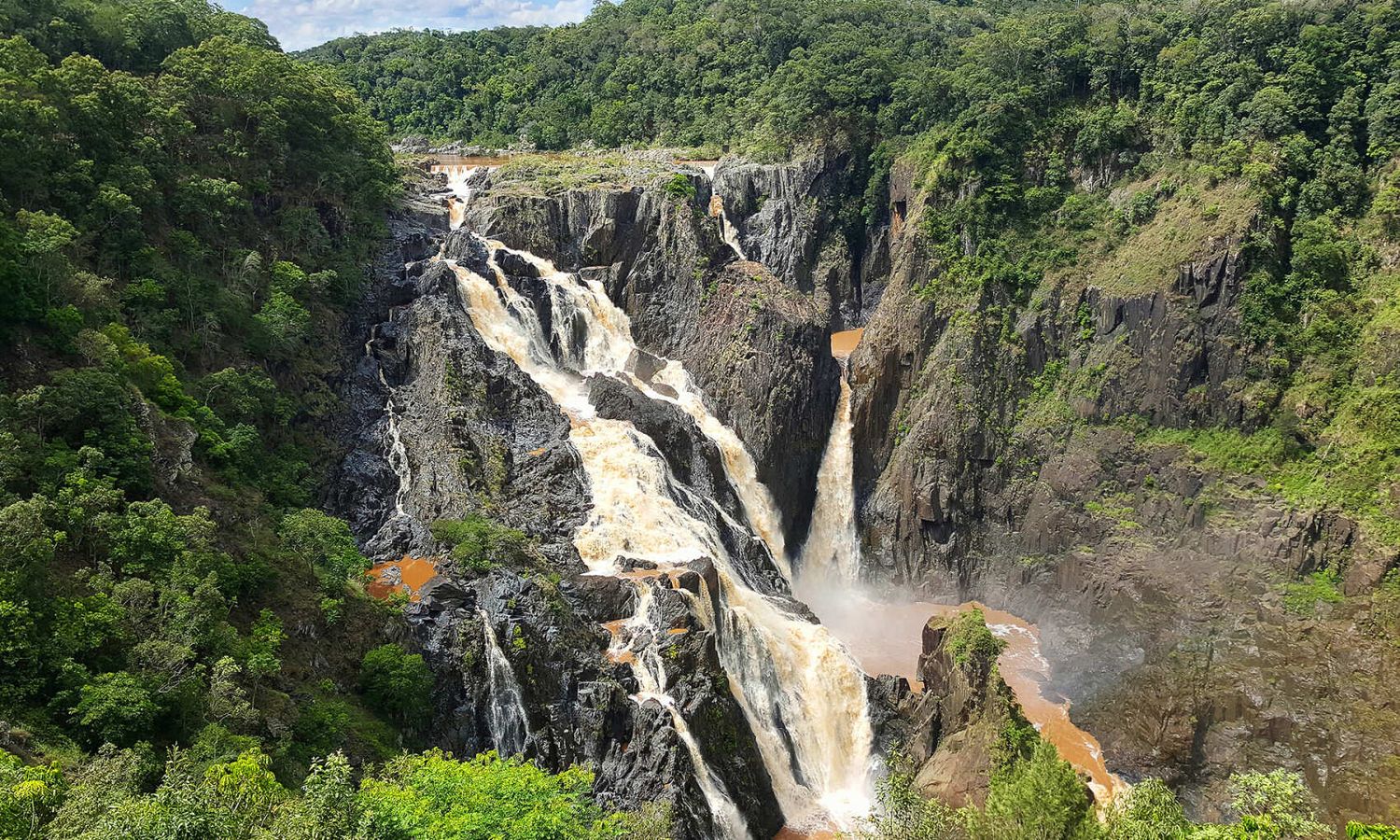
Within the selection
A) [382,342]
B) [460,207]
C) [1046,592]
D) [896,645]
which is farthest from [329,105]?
[1046,592]

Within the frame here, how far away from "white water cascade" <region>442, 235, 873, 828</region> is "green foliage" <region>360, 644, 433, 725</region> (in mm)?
6131

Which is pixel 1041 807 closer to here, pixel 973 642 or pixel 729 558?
pixel 973 642

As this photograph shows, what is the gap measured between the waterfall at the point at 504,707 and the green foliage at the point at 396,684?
177 centimetres

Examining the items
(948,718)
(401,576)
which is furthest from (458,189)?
(948,718)

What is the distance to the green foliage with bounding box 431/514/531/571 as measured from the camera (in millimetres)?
28128

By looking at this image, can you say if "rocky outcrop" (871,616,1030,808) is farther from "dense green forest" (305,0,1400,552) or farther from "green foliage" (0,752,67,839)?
"green foliage" (0,752,67,839)

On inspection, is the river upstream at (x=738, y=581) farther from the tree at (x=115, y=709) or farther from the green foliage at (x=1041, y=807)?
the tree at (x=115, y=709)

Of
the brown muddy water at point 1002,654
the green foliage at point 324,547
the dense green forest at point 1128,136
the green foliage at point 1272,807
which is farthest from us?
the dense green forest at point 1128,136

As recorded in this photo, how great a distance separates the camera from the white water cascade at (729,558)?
27.4 meters

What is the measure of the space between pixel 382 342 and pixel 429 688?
19.1m

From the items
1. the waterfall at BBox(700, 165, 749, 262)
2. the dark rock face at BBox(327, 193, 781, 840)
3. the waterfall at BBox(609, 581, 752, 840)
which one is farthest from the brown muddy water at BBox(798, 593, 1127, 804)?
the waterfall at BBox(700, 165, 749, 262)

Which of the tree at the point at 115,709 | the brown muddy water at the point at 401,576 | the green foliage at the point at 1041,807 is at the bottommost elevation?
the green foliage at the point at 1041,807

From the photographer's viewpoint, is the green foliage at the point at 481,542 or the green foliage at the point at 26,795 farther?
the green foliage at the point at 481,542

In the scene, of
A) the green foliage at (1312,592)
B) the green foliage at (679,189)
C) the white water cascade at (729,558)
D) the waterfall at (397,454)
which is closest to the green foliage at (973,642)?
the white water cascade at (729,558)
